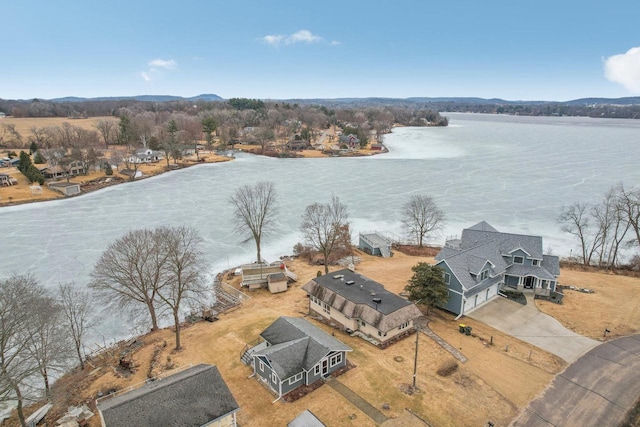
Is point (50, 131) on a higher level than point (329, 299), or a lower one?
higher

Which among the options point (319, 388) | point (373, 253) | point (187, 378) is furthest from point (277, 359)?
point (373, 253)

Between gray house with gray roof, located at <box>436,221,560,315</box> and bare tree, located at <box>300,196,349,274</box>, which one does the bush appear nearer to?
gray house with gray roof, located at <box>436,221,560,315</box>

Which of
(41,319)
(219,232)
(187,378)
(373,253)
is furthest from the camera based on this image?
(219,232)

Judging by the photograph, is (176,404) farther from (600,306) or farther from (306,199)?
(306,199)

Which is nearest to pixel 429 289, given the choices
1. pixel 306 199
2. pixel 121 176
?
pixel 306 199

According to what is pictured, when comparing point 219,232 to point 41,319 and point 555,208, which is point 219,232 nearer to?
point 41,319

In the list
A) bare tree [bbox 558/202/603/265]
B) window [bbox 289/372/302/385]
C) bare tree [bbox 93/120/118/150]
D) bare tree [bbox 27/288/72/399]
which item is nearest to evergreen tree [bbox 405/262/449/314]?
window [bbox 289/372/302/385]

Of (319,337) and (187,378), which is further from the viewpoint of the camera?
(319,337)

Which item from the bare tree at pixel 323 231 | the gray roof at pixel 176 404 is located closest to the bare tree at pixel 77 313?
the gray roof at pixel 176 404
